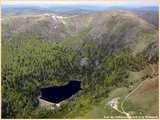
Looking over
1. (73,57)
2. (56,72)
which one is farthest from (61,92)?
(73,57)

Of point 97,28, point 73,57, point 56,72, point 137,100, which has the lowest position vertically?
point 137,100

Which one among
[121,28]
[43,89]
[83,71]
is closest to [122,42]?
[121,28]

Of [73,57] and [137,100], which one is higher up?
[73,57]

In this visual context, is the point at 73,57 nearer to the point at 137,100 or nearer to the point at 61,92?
the point at 61,92

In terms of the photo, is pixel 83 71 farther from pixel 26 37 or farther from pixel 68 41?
pixel 26 37

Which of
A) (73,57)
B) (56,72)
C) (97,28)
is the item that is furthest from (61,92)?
(97,28)

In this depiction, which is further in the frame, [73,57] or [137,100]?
[73,57]

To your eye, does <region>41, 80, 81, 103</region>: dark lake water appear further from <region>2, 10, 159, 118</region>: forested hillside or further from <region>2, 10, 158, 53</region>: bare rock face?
<region>2, 10, 158, 53</region>: bare rock face

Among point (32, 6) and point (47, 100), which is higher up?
point (32, 6)

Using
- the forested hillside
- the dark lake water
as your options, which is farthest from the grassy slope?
the dark lake water

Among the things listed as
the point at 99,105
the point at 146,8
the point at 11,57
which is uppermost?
the point at 146,8

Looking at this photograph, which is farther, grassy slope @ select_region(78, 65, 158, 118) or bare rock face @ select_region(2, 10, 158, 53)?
bare rock face @ select_region(2, 10, 158, 53)
